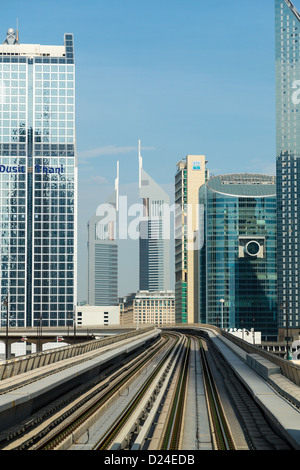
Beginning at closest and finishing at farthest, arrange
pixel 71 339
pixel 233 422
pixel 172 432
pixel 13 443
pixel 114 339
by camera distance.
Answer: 1. pixel 13 443
2. pixel 172 432
3. pixel 233 422
4. pixel 114 339
5. pixel 71 339

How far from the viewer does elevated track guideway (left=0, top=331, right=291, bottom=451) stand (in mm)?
29250

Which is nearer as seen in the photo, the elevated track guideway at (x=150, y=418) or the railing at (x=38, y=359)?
the elevated track guideway at (x=150, y=418)

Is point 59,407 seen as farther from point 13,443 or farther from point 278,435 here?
point 278,435

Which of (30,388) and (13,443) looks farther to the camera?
(30,388)

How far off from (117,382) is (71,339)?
11036 cm

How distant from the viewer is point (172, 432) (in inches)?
1272

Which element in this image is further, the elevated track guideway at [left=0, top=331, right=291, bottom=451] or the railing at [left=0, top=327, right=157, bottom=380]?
the railing at [left=0, top=327, right=157, bottom=380]

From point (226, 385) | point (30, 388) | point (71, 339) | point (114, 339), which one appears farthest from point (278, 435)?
point (71, 339)

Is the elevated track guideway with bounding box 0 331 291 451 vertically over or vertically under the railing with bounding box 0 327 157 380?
under

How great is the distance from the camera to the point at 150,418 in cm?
3506

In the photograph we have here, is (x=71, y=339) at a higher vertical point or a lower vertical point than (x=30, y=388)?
lower

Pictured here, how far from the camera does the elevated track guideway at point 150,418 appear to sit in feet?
96.0

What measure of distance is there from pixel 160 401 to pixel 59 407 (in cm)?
684
